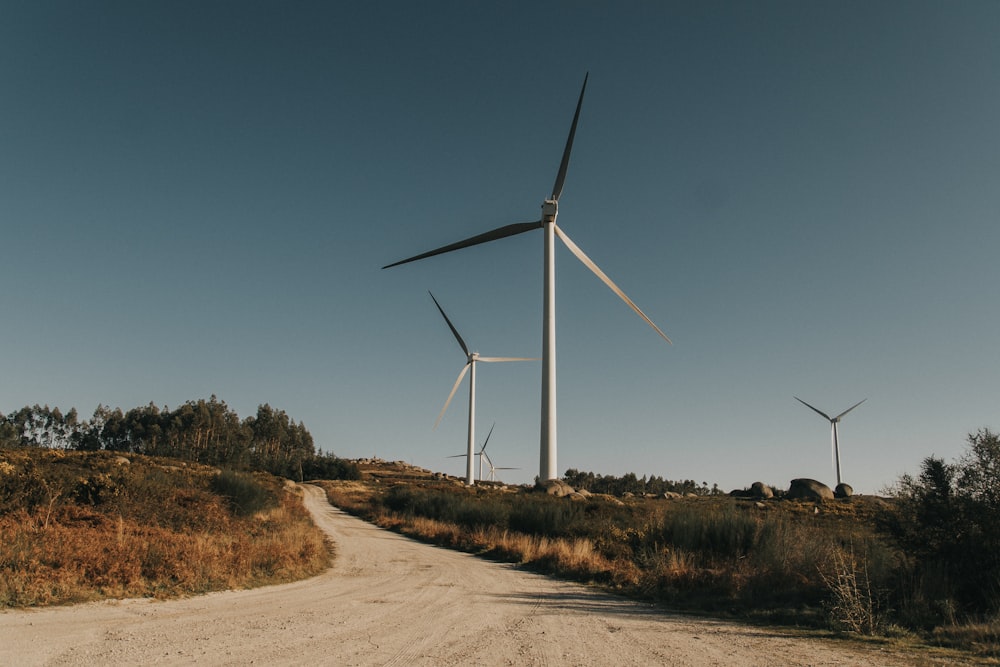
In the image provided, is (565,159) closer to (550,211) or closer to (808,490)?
(550,211)

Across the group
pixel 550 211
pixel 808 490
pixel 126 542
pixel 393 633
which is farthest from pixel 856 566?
pixel 808 490

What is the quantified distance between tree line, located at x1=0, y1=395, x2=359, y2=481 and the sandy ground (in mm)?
102914

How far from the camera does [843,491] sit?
73.6 meters

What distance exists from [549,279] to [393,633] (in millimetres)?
37994

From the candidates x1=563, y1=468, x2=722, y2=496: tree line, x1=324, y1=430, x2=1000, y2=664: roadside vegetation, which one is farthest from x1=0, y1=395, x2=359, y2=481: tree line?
x1=324, y1=430, x2=1000, y2=664: roadside vegetation

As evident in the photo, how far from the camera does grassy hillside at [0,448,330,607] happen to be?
12195 mm

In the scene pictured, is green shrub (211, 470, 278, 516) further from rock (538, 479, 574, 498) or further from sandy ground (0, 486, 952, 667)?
rock (538, 479, 574, 498)

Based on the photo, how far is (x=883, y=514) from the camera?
14539 mm

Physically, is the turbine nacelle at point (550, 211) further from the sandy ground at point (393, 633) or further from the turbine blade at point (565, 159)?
the sandy ground at point (393, 633)

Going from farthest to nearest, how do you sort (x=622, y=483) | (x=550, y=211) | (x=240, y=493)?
(x=622, y=483) < (x=550, y=211) < (x=240, y=493)

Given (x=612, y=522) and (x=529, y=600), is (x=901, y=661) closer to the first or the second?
(x=529, y=600)

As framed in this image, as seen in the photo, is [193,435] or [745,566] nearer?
[745,566]

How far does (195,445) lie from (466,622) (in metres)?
144

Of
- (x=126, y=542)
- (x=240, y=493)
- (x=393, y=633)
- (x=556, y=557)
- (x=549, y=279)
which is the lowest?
(x=393, y=633)
